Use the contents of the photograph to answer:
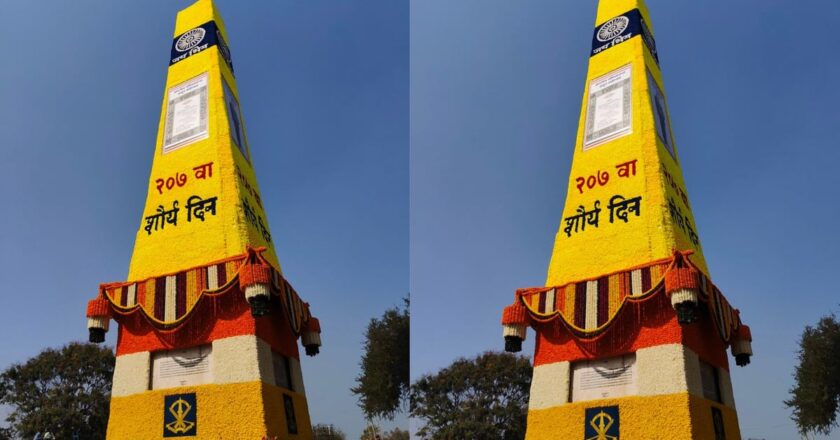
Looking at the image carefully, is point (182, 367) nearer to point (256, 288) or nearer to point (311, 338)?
point (256, 288)

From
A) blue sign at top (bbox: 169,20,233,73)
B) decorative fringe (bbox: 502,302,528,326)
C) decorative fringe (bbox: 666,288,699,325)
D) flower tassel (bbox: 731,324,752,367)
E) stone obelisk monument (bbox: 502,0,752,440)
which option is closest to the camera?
decorative fringe (bbox: 666,288,699,325)

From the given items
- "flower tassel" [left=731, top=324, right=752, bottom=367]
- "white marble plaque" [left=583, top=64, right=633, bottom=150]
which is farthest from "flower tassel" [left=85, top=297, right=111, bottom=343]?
"flower tassel" [left=731, top=324, right=752, bottom=367]

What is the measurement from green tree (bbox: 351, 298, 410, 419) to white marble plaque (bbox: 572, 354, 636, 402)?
24.8m

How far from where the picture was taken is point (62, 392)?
34.6 m

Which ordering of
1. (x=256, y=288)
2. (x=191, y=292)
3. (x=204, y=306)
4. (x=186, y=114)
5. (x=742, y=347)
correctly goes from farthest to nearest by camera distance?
1. (x=186, y=114)
2. (x=742, y=347)
3. (x=191, y=292)
4. (x=204, y=306)
5. (x=256, y=288)

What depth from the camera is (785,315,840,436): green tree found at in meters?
34.0

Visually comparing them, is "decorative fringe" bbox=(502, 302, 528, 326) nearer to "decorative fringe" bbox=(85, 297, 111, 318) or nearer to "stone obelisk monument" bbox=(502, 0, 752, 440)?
"stone obelisk monument" bbox=(502, 0, 752, 440)

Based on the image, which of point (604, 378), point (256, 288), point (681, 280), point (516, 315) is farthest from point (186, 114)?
point (681, 280)

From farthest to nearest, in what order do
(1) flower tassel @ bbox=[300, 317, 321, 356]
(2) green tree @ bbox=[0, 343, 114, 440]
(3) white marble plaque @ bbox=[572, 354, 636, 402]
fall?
(2) green tree @ bbox=[0, 343, 114, 440], (1) flower tassel @ bbox=[300, 317, 321, 356], (3) white marble plaque @ bbox=[572, 354, 636, 402]

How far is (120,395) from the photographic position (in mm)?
17469

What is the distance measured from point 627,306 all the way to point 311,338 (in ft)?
34.3

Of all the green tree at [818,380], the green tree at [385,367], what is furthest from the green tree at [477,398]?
the green tree at [818,380]

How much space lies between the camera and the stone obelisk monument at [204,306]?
1647 centimetres

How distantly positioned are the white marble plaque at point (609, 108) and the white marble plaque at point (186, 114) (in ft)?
38.8
